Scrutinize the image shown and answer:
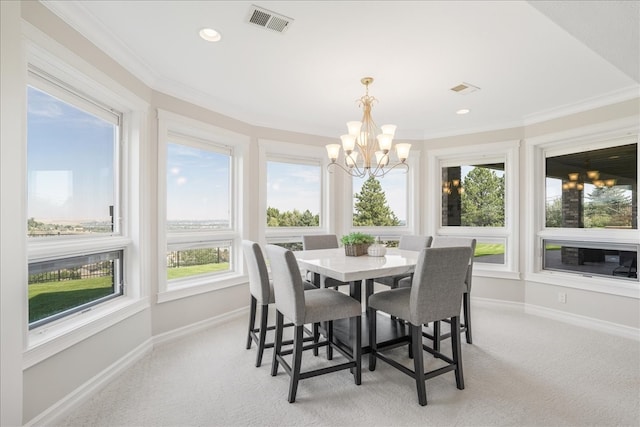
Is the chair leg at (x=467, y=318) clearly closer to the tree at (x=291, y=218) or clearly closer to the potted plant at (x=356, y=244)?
the potted plant at (x=356, y=244)

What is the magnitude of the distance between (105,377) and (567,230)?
4863 mm

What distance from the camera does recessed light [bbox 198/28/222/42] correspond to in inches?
86.6

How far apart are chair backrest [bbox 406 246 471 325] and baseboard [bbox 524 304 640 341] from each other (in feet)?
8.07

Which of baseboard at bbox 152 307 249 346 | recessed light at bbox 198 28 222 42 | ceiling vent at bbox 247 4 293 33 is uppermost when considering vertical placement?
recessed light at bbox 198 28 222 42

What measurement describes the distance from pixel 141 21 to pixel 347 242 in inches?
90.2

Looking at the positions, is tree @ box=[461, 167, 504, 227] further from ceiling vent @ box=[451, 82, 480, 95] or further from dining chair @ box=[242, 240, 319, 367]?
dining chair @ box=[242, 240, 319, 367]

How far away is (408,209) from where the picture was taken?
4.90 m

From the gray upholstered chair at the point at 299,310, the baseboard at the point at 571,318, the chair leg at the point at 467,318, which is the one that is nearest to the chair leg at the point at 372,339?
the gray upholstered chair at the point at 299,310

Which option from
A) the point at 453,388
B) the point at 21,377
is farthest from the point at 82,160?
the point at 453,388

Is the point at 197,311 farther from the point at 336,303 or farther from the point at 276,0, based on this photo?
the point at 276,0

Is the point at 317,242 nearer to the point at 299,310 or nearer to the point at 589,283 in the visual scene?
the point at 299,310

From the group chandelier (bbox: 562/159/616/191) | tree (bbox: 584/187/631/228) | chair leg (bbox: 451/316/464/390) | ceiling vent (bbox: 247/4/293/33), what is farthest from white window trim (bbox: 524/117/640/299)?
ceiling vent (bbox: 247/4/293/33)

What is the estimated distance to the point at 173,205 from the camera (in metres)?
3.33

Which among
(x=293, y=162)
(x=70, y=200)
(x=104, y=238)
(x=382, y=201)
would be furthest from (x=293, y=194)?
(x=70, y=200)
